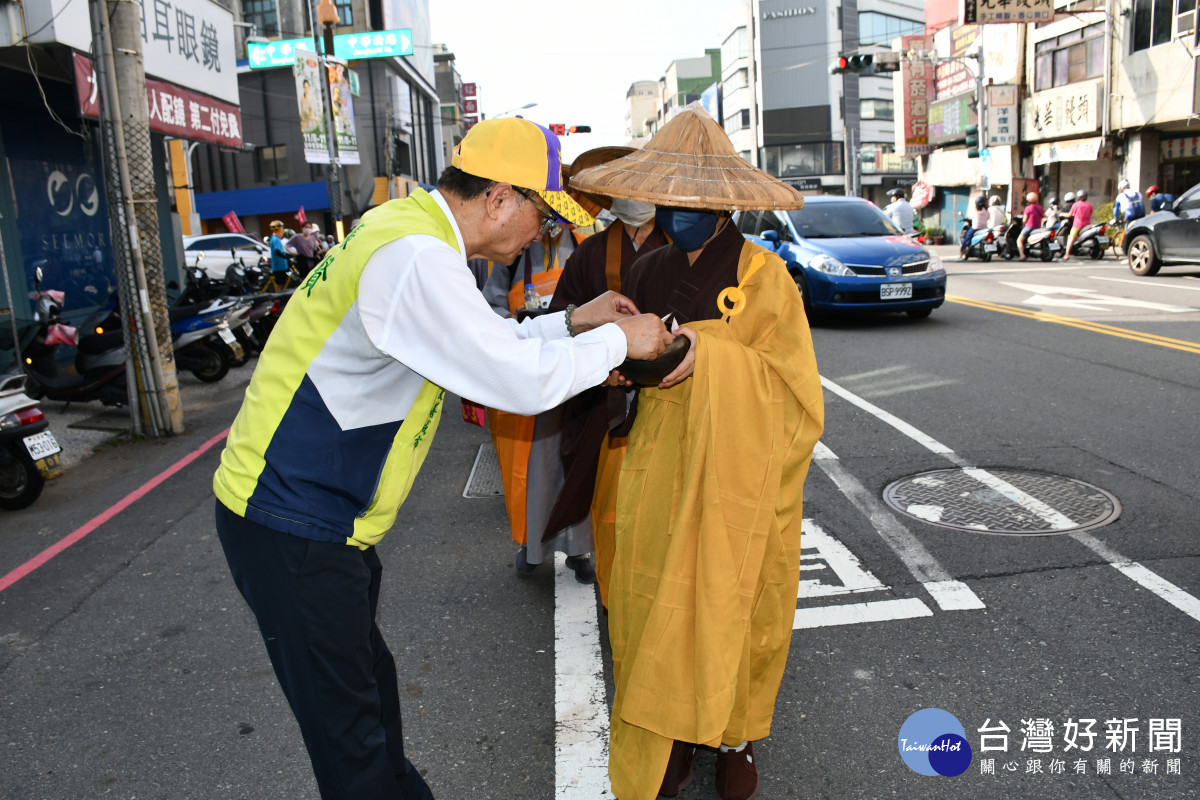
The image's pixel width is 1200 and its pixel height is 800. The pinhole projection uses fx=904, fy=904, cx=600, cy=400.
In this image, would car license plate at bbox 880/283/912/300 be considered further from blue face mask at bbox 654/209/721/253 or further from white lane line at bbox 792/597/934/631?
blue face mask at bbox 654/209/721/253

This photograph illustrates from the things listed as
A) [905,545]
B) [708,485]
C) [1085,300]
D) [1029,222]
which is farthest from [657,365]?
[1029,222]

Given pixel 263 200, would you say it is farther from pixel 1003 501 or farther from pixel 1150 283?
pixel 1003 501

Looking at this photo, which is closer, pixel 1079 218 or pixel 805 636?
pixel 805 636

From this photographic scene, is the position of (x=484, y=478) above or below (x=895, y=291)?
below

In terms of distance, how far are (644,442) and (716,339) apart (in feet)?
1.27

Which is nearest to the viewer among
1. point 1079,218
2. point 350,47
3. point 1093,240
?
point 1093,240

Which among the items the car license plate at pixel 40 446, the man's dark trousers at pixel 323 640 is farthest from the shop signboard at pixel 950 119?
the man's dark trousers at pixel 323 640

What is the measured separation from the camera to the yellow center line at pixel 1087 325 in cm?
912

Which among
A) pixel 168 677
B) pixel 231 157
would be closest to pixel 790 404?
pixel 168 677

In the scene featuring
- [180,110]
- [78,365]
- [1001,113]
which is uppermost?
[1001,113]

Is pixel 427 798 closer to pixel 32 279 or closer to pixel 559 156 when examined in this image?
pixel 559 156

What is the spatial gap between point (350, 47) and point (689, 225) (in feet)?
104

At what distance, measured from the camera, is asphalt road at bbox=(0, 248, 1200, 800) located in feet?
9.12

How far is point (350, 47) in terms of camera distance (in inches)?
1212
